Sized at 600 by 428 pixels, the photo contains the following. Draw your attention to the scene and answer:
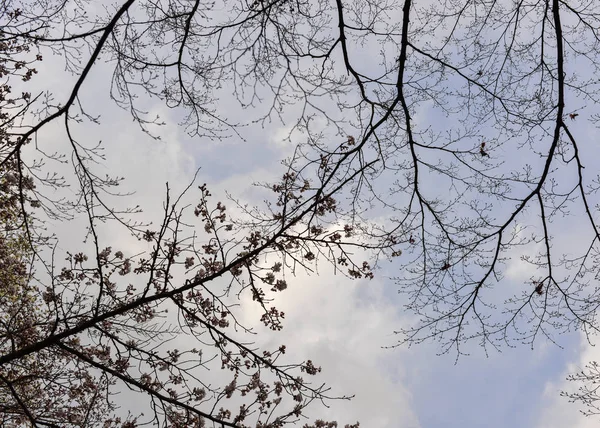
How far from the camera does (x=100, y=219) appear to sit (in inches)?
221

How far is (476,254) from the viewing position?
6.27 metres

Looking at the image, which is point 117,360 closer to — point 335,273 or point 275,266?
point 275,266

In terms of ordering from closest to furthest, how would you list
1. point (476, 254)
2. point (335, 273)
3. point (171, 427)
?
1. point (171, 427)
2. point (335, 273)
3. point (476, 254)

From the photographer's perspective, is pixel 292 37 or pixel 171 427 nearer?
pixel 171 427

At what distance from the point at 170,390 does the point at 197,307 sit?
2.87ft

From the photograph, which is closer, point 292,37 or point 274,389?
point 274,389

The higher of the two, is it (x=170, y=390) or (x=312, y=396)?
(x=170, y=390)

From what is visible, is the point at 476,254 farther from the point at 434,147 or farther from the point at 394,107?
the point at 394,107

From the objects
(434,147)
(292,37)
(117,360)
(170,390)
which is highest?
(292,37)

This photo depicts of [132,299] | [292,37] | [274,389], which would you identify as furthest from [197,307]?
[292,37]

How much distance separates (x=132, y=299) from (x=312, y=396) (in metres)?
2.09

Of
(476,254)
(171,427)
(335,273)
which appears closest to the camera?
(171,427)

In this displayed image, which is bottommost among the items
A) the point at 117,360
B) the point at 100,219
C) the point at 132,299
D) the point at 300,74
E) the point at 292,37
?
the point at 117,360

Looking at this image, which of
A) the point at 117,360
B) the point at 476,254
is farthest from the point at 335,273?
the point at 117,360
